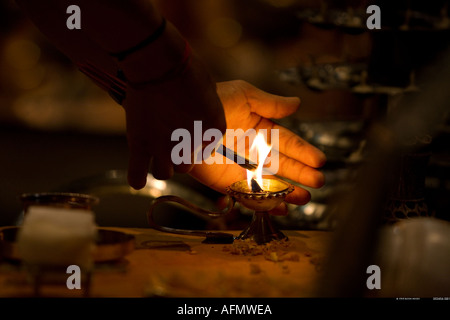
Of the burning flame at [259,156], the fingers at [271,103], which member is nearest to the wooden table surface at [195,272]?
the burning flame at [259,156]

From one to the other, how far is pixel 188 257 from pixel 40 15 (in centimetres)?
70

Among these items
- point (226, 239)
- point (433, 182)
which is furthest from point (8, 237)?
point (433, 182)

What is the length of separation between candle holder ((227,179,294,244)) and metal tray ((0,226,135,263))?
0.27 metres

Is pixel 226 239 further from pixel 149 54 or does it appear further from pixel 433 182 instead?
pixel 433 182

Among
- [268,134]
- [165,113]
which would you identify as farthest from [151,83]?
[268,134]

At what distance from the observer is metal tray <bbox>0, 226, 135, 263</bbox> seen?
91cm

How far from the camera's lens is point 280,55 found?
354cm

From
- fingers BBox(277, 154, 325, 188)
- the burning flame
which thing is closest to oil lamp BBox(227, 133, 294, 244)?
the burning flame

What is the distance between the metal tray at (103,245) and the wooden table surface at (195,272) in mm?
16

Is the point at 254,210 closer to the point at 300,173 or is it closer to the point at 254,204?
the point at 254,204

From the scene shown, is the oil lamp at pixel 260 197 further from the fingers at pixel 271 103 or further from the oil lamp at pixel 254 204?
the fingers at pixel 271 103

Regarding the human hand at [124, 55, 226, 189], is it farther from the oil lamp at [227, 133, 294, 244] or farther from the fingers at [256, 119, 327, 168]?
the fingers at [256, 119, 327, 168]

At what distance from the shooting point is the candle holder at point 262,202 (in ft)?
3.75

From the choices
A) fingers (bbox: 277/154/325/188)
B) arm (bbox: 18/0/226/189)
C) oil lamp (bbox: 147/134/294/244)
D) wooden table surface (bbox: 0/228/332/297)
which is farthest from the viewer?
fingers (bbox: 277/154/325/188)
